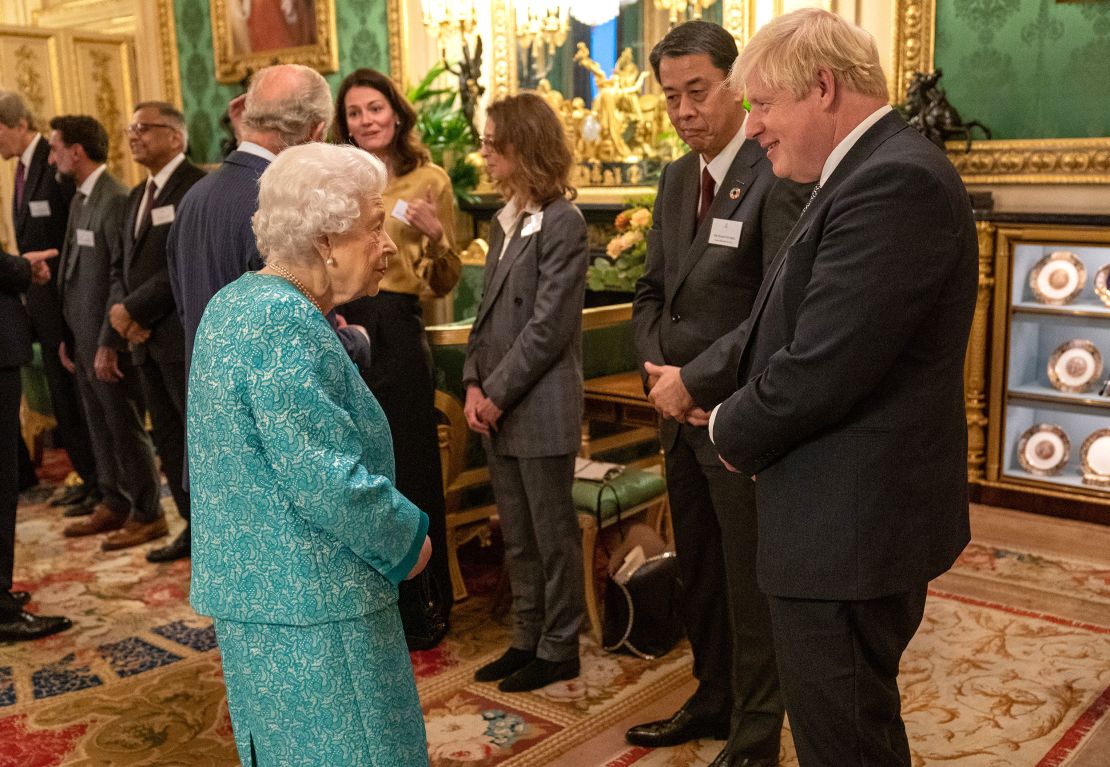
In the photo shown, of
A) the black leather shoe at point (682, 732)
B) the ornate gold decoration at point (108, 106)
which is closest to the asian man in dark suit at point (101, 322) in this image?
the black leather shoe at point (682, 732)

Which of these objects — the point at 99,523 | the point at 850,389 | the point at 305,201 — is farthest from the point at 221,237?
the point at 99,523

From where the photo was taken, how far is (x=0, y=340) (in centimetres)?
379

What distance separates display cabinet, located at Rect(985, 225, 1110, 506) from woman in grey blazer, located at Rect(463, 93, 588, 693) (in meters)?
2.63

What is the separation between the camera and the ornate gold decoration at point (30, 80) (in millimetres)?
8486

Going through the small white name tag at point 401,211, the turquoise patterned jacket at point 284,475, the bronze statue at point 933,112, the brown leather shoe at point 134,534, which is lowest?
the brown leather shoe at point 134,534

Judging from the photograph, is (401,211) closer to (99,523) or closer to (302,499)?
(302,499)

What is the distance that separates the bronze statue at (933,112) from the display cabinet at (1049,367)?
0.60 m

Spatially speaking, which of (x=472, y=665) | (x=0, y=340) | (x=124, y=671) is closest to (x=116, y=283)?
(x=0, y=340)

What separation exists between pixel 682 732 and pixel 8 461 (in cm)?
250

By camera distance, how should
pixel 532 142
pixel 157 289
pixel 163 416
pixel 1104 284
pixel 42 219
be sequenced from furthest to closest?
pixel 42 219 < pixel 1104 284 < pixel 163 416 < pixel 157 289 < pixel 532 142

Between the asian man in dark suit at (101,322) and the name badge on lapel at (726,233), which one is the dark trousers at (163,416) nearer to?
the asian man in dark suit at (101,322)

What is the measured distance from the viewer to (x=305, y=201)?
1.81m

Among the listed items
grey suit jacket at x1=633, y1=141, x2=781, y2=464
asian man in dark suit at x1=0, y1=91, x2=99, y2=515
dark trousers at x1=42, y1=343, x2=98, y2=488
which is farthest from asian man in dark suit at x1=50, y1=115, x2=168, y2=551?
grey suit jacket at x1=633, y1=141, x2=781, y2=464

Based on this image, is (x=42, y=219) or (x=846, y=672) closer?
(x=846, y=672)
